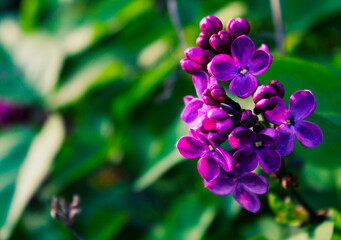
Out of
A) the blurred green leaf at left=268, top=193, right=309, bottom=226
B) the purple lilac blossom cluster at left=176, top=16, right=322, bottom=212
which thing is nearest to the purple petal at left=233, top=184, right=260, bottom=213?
the purple lilac blossom cluster at left=176, top=16, right=322, bottom=212

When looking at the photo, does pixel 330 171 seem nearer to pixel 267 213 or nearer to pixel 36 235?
pixel 267 213

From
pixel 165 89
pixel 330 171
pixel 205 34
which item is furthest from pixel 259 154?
pixel 165 89

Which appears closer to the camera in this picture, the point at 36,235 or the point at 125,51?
the point at 36,235

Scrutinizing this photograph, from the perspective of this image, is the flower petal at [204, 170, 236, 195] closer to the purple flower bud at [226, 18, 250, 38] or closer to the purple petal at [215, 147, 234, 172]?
the purple petal at [215, 147, 234, 172]

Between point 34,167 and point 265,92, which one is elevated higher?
point 265,92

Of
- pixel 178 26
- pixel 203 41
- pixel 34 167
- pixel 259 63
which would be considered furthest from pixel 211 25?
pixel 34 167

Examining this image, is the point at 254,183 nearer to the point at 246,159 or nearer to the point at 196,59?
the point at 246,159

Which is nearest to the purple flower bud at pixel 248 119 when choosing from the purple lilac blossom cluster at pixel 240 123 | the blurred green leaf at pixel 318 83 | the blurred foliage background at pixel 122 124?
the purple lilac blossom cluster at pixel 240 123
